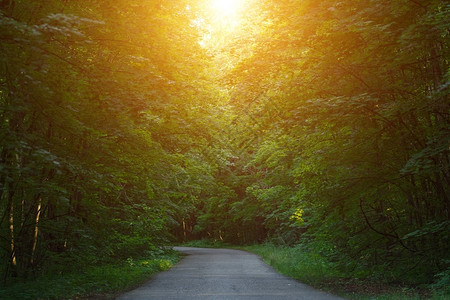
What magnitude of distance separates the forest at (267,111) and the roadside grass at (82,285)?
2.23ft

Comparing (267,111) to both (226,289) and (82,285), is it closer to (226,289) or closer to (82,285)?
(226,289)

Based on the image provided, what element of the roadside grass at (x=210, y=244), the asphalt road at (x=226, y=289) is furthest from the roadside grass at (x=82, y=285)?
the roadside grass at (x=210, y=244)

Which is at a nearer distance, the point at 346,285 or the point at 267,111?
the point at 346,285

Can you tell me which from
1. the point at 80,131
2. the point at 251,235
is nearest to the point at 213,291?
the point at 80,131

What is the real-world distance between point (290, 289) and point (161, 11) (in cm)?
761

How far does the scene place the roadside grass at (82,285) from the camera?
8.80 m

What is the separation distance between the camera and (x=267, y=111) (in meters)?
12.4

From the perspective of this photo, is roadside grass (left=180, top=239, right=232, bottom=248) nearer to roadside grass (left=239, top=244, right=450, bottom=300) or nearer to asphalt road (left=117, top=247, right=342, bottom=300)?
roadside grass (left=239, top=244, right=450, bottom=300)

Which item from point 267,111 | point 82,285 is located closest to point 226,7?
point 267,111

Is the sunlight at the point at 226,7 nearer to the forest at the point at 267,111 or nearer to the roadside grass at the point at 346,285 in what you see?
the forest at the point at 267,111

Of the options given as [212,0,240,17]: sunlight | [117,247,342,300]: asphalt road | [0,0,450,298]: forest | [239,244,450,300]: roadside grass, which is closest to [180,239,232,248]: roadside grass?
[239,244,450,300]: roadside grass

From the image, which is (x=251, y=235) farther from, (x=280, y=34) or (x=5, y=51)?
(x=5, y=51)

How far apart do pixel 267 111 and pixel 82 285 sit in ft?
21.9

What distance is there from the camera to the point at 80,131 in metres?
8.68
